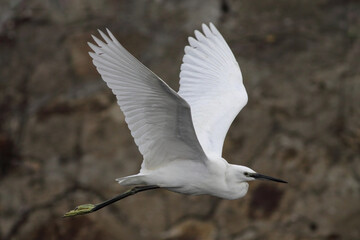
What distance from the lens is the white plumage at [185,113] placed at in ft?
11.9

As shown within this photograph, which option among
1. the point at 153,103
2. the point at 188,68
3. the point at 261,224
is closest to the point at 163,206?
the point at 261,224

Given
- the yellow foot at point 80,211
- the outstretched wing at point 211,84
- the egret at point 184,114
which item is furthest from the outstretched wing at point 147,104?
the yellow foot at point 80,211

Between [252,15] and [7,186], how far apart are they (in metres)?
1.88

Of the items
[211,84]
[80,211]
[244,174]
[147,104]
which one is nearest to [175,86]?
[211,84]

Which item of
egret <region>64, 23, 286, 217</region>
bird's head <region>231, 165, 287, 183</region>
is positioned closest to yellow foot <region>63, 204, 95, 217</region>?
egret <region>64, 23, 286, 217</region>

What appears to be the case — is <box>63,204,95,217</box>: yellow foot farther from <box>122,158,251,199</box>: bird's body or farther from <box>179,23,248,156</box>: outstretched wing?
<box>179,23,248,156</box>: outstretched wing

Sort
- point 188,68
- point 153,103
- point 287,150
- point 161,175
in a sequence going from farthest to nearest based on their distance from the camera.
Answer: point 287,150
point 188,68
point 161,175
point 153,103

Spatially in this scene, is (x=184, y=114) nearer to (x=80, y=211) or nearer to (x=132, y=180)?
(x=132, y=180)

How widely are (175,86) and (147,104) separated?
1.90 meters

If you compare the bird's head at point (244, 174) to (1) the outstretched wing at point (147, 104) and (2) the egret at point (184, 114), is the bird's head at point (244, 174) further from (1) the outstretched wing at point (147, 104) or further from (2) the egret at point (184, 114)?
(1) the outstretched wing at point (147, 104)

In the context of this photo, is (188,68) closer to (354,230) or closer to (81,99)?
(81,99)

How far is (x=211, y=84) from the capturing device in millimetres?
4570

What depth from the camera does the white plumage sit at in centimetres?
363

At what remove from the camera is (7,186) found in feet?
19.1
